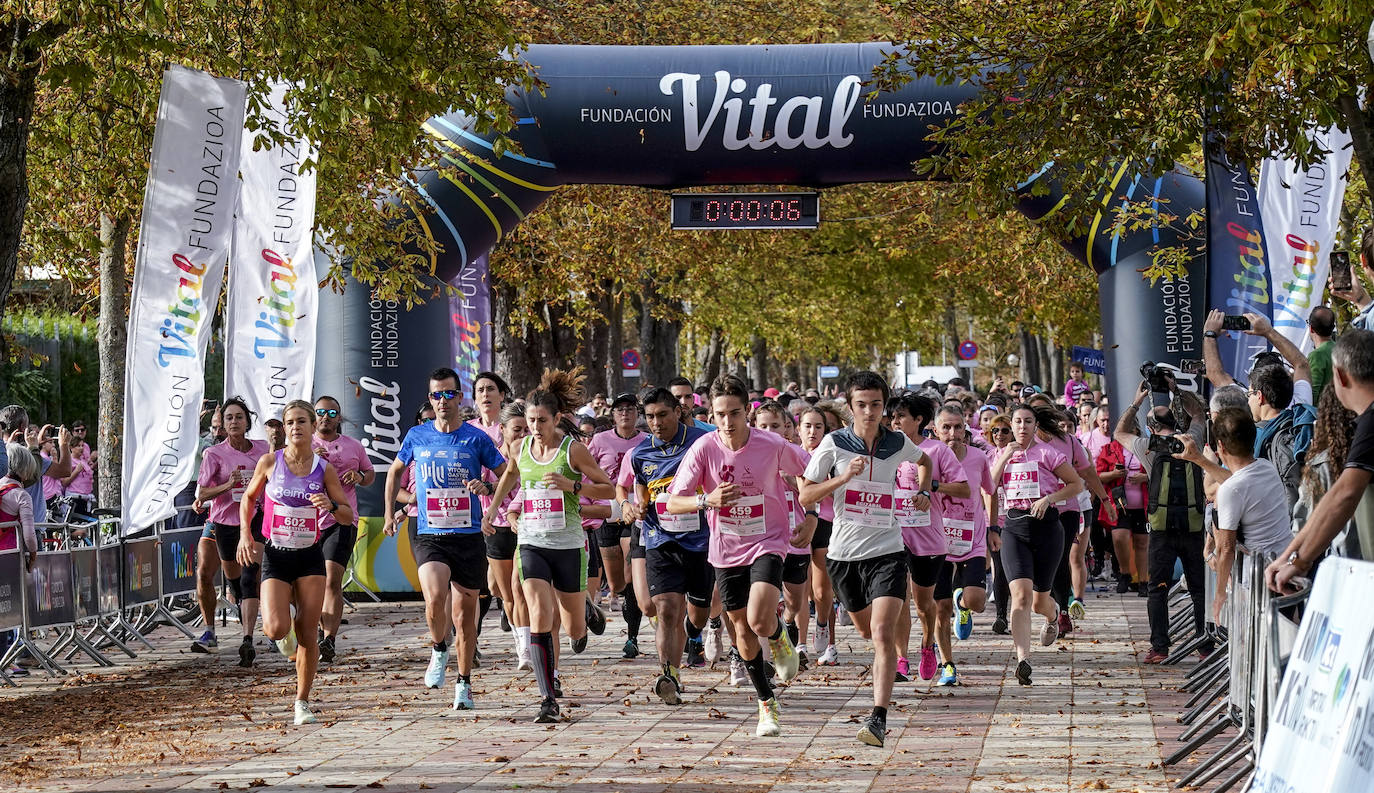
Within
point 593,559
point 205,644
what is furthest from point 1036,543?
point 205,644

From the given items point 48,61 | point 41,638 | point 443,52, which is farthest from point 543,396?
point 41,638

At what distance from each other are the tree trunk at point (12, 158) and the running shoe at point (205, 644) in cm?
504

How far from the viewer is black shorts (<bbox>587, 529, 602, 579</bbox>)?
1424cm

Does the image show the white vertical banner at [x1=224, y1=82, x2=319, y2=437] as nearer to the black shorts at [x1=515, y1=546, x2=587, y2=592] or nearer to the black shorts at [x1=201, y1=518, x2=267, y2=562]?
the black shorts at [x1=201, y1=518, x2=267, y2=562]

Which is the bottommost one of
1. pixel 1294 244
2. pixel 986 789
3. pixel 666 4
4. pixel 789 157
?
pixel 986 789

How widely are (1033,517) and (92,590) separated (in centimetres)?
702

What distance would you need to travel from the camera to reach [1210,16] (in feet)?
30.6

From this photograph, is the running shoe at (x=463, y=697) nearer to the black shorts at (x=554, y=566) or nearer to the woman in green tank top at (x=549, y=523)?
the woman in green tank top at (x=549, y=523)

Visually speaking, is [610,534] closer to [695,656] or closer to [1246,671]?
[695,656]

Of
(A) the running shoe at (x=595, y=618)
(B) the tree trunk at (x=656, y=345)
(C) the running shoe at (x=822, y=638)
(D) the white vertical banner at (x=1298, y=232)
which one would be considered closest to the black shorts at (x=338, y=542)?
(A) the running shoe at (x=595, y=618)

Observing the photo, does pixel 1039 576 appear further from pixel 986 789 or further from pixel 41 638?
pixel 41 638

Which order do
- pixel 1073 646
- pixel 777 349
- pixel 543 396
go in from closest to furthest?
pixel 543 396 < pixel 1073 646 < pixel 777 349

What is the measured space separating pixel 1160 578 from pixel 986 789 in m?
5.08

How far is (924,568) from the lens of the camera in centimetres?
1077
